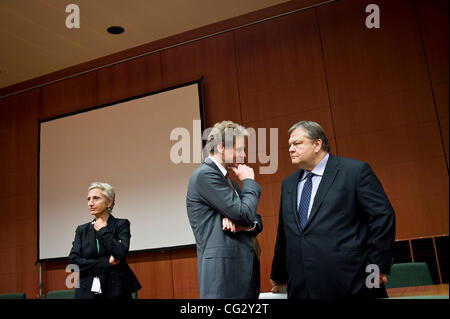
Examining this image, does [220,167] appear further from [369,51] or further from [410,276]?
[369,51]

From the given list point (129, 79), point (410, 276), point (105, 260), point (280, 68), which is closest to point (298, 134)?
point (105, 260)

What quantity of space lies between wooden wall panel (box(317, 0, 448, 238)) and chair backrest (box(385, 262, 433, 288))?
117cm

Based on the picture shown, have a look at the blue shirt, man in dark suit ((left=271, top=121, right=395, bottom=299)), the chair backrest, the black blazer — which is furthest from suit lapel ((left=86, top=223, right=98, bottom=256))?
the chair backrest

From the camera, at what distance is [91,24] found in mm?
4852

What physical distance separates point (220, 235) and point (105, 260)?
0.99m

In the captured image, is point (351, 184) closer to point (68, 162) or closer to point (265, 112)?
point (265, 112)

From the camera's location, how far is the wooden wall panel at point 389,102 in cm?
398

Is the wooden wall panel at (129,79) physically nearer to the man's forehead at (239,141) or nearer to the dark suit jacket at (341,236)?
the man's forehead at (239,141)

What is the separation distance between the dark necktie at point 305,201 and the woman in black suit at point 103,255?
1.13 meters

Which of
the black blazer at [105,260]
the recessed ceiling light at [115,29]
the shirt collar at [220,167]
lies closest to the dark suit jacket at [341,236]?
the shirt collar at [220,167]

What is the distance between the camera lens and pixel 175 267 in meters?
4.99

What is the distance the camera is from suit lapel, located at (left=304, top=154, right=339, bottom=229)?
179 centimetres

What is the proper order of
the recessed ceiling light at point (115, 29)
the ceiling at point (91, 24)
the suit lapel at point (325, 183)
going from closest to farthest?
the suit lapel at point (325, 183) < the ceiling at point (91, 24) < the recessed ceiling light at point (115, 29)

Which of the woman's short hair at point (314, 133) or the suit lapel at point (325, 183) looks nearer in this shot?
the suit lapel at point (325, 183)
